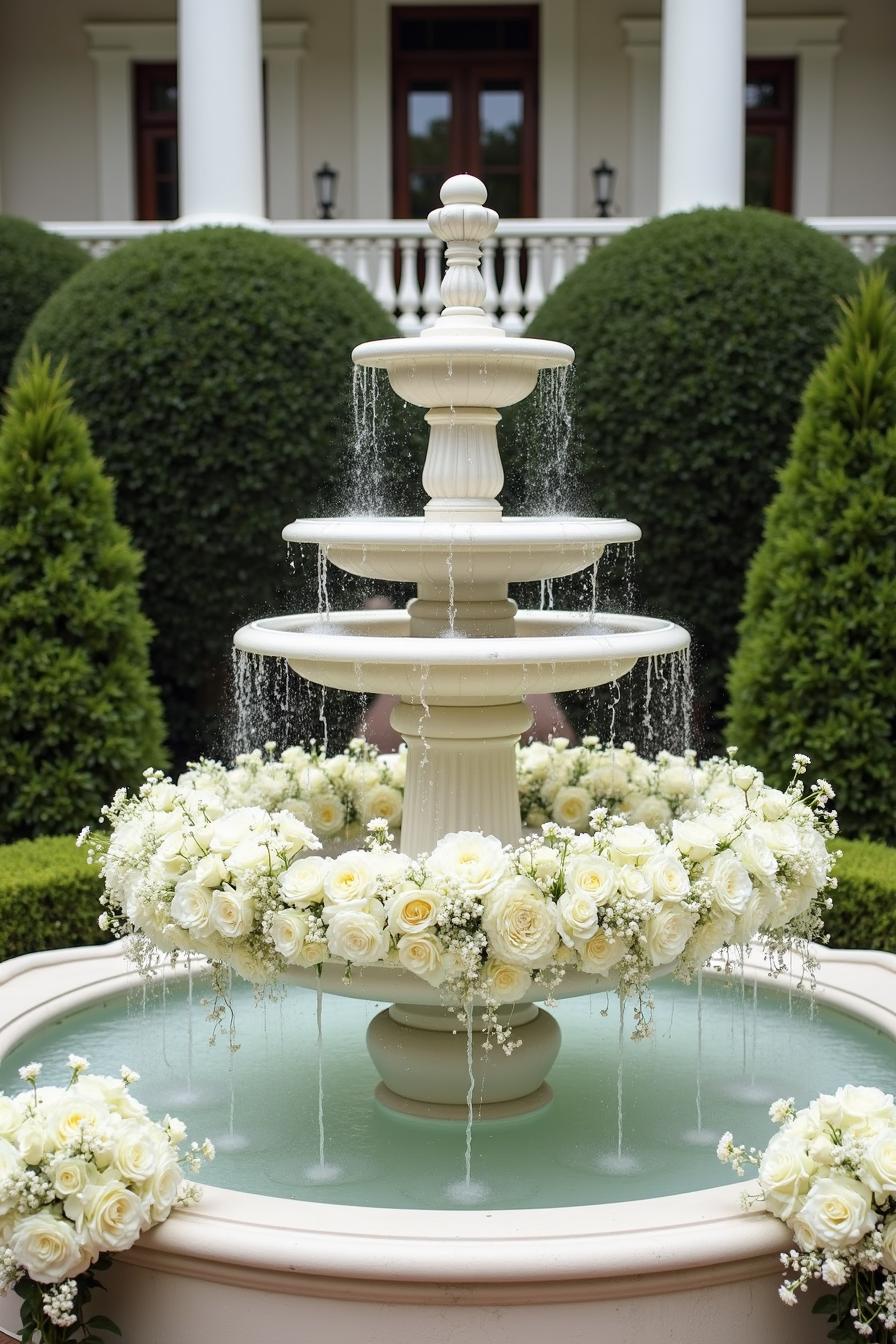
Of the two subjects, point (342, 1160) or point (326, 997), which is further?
point (326, 997)

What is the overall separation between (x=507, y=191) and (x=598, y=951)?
1283 cm

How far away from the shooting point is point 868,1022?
4848 millimetres

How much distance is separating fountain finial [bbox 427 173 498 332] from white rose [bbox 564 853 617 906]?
1.54m

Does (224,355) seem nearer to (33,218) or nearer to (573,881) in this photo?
(573,881)

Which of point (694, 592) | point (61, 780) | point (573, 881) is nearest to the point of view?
point (573, 881)

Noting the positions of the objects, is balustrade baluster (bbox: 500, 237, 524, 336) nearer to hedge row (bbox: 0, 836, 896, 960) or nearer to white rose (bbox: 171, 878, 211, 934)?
hedge row (bbox: 0, 836, 896, 960)

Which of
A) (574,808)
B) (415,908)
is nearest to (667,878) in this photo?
(415,908)

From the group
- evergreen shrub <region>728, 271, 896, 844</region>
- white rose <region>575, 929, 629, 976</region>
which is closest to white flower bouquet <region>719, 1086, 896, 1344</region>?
white rose <region>575, 929, 629, 976</region>

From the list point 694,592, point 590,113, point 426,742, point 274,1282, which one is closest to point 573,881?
point 426,742

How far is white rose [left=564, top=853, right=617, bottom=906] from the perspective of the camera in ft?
11.8

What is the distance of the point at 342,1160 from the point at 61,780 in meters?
3.66

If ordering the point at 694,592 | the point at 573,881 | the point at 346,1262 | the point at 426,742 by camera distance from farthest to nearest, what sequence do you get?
the point at 694,592, the point at 426,742, the point at 573,881, the point at 346,1262

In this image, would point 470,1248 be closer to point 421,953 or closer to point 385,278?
point 421,953

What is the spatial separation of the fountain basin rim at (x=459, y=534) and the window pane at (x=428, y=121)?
12082 millimetres
